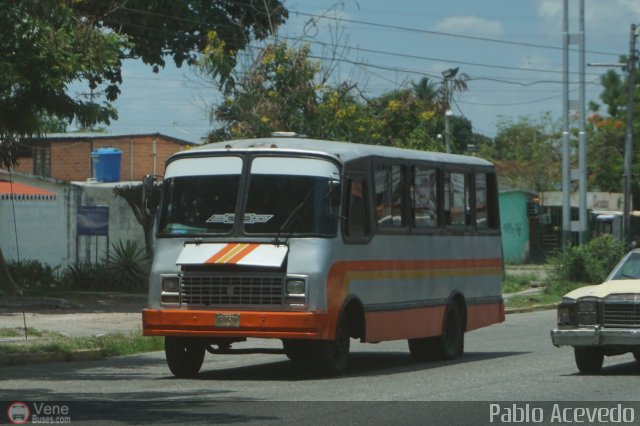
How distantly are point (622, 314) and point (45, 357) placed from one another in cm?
766

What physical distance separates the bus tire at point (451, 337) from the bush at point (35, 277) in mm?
14981

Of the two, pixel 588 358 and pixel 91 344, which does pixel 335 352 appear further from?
pixel 91 344

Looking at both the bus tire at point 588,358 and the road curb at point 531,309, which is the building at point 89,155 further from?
the bus tire at point 588,358

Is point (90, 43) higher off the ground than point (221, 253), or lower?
higher

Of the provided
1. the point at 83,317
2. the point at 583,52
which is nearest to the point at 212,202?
the point at 83,317

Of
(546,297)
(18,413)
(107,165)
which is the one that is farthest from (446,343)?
(107,165)

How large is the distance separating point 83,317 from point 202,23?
998cm

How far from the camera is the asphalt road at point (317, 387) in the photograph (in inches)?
478

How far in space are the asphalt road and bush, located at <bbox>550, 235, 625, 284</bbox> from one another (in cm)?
2083

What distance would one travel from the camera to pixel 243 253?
16.0m

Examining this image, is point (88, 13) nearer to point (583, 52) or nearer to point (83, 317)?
point (83, 317)

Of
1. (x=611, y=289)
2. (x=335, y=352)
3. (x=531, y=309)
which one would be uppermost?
(x=611, y=289)

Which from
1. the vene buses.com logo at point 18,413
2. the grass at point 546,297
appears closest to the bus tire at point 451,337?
the vene buses.com logo at point 18,413

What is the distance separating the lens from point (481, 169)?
21.2m
